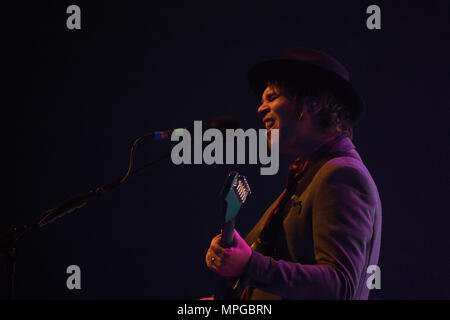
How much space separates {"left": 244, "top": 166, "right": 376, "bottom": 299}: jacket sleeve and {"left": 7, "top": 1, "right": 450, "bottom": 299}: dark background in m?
1.63

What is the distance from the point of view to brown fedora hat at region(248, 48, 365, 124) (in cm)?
187

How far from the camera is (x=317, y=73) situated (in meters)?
1.90

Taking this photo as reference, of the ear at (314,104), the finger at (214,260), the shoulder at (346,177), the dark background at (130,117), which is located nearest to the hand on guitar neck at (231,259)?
the finger at (214,260)

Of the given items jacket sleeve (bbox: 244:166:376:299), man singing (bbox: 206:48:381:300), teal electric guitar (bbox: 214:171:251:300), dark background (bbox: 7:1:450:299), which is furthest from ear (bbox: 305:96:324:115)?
dark background (bbox: 7:1:450:299)

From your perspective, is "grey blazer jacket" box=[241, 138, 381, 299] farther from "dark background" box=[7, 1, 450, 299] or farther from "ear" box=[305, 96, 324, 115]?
"dark background" box=[7, 1, 450, 299]

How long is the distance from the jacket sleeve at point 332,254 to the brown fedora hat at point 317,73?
634 mm

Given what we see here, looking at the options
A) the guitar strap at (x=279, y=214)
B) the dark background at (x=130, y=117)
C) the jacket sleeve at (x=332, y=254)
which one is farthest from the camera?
the dark background at (x=130, y=117)

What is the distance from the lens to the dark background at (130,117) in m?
3.16

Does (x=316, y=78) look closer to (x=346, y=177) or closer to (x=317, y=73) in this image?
(x=317, y=73)

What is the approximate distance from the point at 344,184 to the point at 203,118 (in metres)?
1.92

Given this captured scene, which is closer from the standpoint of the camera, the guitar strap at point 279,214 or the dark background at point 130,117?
the guitar strap at point 279,214

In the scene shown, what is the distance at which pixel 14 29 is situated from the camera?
3.23 metres

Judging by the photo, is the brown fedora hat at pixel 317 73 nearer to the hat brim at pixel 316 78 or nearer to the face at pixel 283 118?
the hat brim at pixel 316 78
